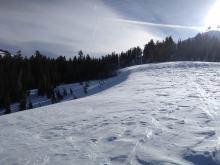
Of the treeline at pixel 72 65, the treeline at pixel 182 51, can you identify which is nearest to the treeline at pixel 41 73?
the treeline at pixel 72 65

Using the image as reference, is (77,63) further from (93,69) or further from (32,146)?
(32,146)

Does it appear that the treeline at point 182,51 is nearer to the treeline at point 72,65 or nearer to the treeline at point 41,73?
the treeline at point 72,65

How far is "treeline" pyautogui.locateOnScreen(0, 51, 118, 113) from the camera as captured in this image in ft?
284

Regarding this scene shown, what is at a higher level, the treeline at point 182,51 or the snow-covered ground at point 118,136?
the treeline at point 182,51

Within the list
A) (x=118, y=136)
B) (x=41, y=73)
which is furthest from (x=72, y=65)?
(x=118, y=136)

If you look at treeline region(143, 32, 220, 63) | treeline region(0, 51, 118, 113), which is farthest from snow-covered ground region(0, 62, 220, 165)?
treeline region(143, 32, 220, 63)

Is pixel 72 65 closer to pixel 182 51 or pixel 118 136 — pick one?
pixel 182 51

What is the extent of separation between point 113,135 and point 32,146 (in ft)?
9.42

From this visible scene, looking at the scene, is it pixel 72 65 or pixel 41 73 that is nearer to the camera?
pixel 41 73

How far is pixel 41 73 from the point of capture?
101 meters

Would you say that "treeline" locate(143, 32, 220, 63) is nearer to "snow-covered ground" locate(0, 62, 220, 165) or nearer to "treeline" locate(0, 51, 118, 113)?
"treeline" locate(0, 51, 118, 113)

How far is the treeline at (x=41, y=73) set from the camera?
8656 cm

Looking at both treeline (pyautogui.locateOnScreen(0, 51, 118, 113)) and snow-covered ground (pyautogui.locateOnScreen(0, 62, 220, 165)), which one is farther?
treeline (pyautogui.locateOnScreen(0, 51, 118, 113))

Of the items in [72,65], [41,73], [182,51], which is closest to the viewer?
[41,73]
